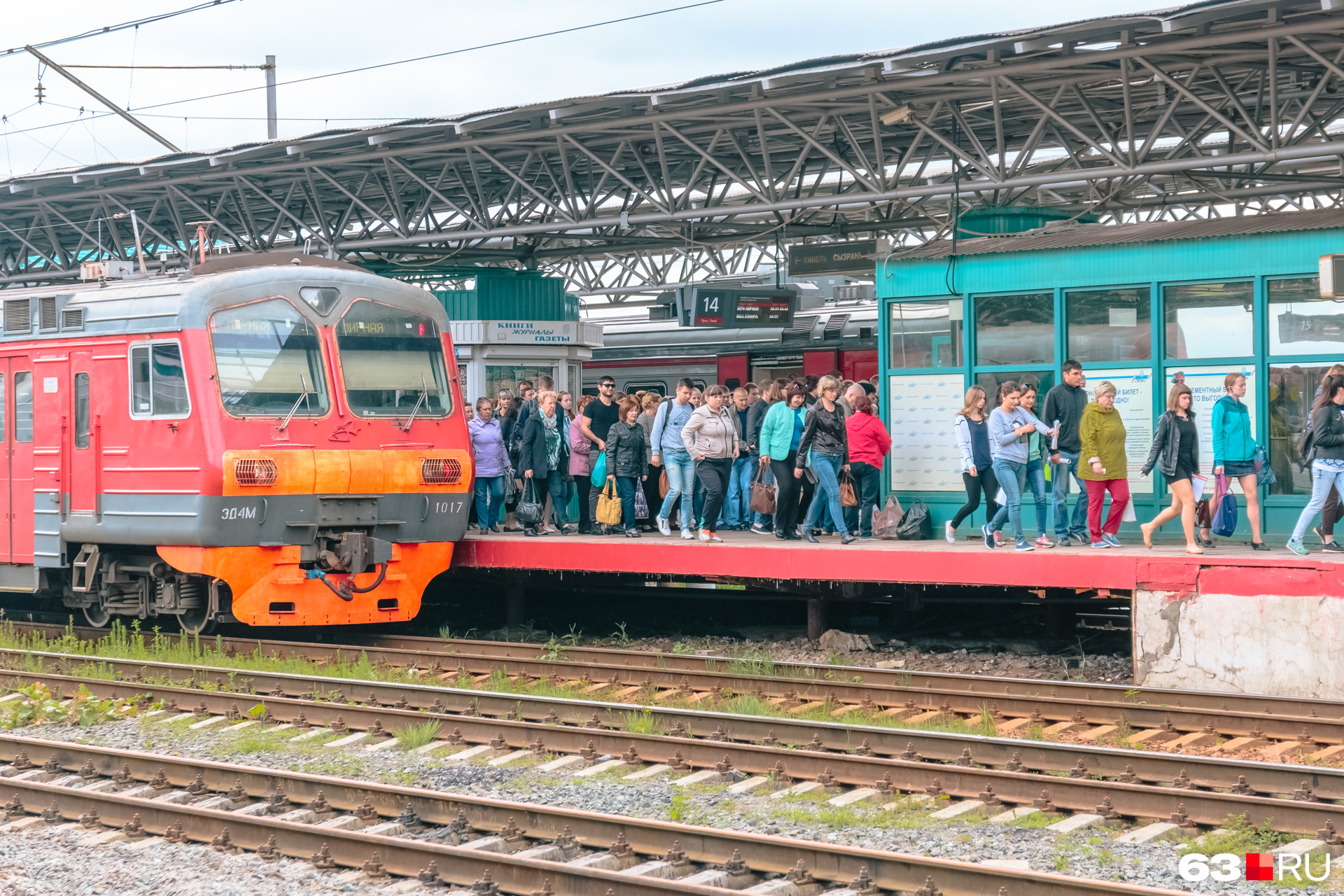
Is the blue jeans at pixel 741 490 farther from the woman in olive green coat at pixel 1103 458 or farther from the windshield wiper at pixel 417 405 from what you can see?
the woman in olive green coat at pixel 1103 458

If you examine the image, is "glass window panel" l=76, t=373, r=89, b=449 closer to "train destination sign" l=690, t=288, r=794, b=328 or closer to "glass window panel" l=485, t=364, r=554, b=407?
"glass window panel" l=485, t=364, r=554, b=407

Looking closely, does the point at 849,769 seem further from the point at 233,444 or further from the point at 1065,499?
the point at 233,444

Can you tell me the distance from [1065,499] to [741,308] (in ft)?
35.1

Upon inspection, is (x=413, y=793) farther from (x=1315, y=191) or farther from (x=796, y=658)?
(x=1315, y=191)

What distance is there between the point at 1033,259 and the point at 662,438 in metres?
3.83

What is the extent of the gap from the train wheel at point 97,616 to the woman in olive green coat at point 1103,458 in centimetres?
872

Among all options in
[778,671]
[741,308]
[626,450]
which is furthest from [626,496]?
[741,308]

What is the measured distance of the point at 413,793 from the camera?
7234 mm

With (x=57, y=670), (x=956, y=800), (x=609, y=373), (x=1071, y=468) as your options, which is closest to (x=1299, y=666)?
(x=1071, y=468)

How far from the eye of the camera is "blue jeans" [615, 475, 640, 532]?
14.6 m

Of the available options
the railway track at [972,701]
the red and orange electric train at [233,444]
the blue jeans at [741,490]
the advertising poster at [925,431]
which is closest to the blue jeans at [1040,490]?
the advertising poster at [925,431]

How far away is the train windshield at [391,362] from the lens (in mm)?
12922

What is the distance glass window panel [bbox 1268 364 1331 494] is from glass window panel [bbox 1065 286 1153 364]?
3.70ft

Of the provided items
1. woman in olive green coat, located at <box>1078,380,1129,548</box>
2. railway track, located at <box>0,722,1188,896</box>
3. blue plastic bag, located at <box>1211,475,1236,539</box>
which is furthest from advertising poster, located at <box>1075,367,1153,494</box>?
railway track, located at <box>0,722,1188,896</box>
